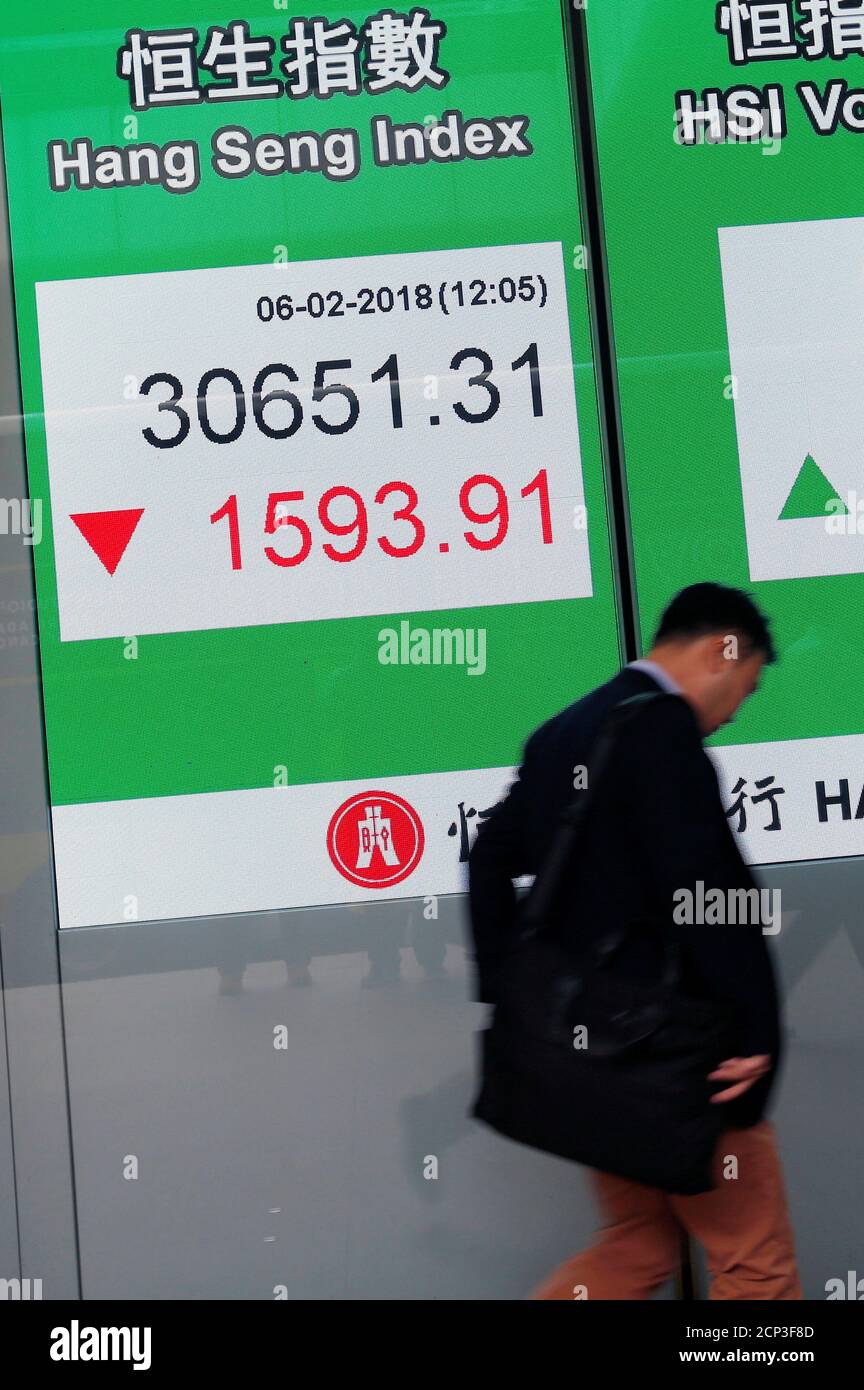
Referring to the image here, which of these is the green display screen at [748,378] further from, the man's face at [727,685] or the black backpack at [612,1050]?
the black backpack at [612,1050]

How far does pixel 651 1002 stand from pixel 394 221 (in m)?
1.93

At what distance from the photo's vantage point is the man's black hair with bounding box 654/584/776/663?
8.75ft

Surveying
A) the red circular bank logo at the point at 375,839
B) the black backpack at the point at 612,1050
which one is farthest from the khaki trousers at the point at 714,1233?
the red circular bank logo at the point at 375,839

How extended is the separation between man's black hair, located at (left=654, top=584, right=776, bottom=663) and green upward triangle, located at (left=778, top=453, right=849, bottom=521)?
2.45 feet

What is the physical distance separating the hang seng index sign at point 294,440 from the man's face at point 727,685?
687 mm

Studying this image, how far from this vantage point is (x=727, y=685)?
8.73 ft

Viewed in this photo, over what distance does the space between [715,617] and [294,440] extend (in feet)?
3.84

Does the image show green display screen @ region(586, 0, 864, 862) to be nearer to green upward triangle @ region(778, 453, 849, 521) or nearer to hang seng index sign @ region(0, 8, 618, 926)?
green upward triangle @ region(778, 453, 849, 521)

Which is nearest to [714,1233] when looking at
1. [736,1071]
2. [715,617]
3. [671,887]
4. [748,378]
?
[736,1071]

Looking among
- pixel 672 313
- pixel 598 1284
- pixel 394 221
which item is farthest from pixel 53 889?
pixel 672 313

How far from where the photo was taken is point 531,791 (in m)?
2.68

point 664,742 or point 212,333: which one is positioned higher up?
point 212,333

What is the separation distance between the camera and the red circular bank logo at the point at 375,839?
3.31 metres
